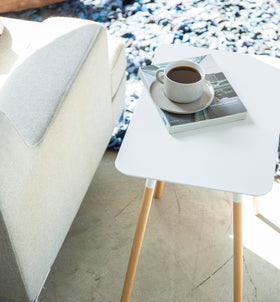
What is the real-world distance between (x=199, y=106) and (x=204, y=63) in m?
0.18

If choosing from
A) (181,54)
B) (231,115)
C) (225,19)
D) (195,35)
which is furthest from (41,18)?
A: (231,115)

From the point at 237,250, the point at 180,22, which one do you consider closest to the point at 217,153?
the point at 237,250

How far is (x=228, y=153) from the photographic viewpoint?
3.32 ft

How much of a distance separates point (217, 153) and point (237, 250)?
0.89 feet

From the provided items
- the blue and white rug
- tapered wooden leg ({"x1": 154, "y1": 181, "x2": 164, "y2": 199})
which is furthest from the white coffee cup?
the blue and white rug

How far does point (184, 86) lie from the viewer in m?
1.03

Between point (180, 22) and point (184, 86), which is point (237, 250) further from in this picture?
point (180, 22)

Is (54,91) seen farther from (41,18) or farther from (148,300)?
(41,18)

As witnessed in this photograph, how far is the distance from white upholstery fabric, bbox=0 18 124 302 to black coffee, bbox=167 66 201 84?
23cm

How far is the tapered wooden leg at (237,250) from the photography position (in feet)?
3.45

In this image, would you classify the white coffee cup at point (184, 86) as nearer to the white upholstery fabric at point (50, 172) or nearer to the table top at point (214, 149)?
the table top at point (214, 149)

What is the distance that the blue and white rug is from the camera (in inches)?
77.9

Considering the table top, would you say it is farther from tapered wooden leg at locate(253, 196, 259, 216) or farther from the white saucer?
tapered wooden leg at locate(253, 196, 259, 216)

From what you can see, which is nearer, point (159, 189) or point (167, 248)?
point (167, 248)
